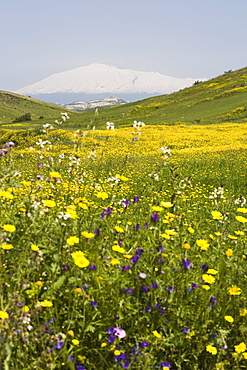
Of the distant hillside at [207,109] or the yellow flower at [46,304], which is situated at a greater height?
the distant hillside at [207,109]

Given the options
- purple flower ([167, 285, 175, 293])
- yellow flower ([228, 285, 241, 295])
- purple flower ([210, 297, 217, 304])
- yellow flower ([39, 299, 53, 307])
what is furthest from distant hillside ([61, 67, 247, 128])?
yellow flower ([39, 299, 53, 307])

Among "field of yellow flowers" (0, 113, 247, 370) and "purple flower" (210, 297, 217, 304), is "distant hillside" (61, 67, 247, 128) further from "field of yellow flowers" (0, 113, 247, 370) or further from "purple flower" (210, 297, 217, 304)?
"purple flower" (210, 297, 217, 304)

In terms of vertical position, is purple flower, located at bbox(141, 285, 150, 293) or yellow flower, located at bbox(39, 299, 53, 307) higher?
yellow flower, located at bbox(39, 299, 53, 307)

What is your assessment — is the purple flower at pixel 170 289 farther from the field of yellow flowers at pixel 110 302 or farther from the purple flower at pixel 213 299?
the purple flower at pixel 213 299

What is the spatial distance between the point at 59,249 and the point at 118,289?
70 cm

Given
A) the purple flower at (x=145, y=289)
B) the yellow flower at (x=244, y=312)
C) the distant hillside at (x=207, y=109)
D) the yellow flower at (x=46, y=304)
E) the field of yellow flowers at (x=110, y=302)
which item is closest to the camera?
the field of yellow flowers at (x=110, y=302)

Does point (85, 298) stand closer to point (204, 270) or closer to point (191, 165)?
point (204, 270)

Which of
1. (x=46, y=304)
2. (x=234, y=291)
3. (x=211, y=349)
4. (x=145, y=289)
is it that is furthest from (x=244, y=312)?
(x=46, y=304)

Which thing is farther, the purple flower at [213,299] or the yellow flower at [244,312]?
the yellow flower at [244,312]

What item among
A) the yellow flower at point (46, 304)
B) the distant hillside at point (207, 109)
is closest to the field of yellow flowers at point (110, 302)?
the yellow flower at point (46, 304)

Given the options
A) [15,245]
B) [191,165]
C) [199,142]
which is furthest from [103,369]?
[199,142]

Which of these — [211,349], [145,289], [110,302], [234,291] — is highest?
[145,289]

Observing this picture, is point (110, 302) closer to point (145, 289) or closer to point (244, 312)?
point (145, 289)

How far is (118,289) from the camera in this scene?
10.1 ft
